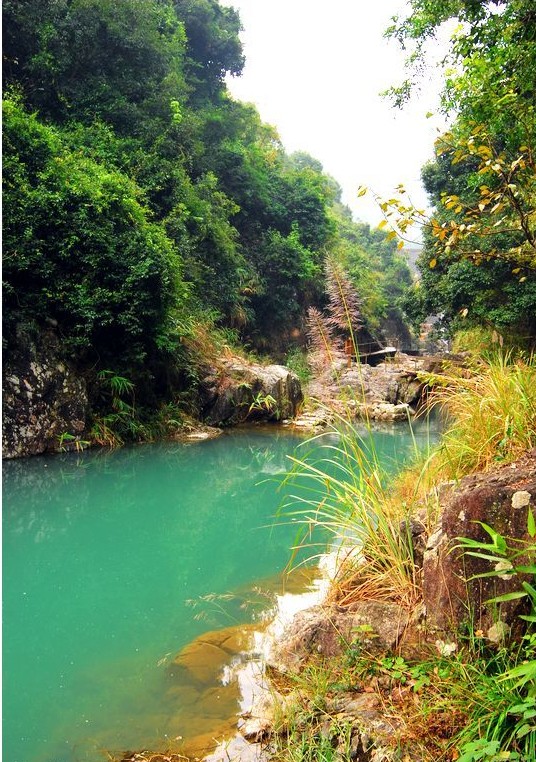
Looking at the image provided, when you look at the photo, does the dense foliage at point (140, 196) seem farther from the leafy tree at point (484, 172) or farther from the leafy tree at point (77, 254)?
the leafy tree at point (484, 172)

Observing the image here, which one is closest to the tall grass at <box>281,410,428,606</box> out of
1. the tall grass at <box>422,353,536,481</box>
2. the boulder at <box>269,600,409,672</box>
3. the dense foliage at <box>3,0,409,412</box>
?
the boulder at <box>269,600,409,672</box>

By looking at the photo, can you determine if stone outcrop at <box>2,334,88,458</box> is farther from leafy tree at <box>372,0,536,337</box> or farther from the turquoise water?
leafy tree at <box>372,0,536,337</box>

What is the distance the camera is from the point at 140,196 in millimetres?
9906

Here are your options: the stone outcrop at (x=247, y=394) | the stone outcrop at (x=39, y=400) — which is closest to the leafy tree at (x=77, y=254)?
the stone outcrop at (x=39, y=400)

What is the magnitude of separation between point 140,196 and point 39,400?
4646 mm

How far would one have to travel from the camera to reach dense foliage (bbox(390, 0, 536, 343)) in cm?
226

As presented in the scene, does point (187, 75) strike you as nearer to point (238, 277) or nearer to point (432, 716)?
point (238, 277)

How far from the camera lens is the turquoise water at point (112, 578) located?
7.08ft

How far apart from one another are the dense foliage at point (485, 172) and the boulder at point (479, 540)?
0.78m

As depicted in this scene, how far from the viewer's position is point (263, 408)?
33.4 ft

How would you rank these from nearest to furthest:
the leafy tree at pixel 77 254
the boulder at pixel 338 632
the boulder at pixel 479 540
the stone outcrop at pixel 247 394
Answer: the boulder at pixel 479 540, the boulder at pixel 338 632, the leafy tree at pixel 77 254, the stone outcrop at pixel 247 394

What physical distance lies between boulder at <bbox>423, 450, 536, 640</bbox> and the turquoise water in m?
1.17

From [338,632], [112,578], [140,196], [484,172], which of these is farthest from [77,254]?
[338,632]

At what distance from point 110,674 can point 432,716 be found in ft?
5.08
